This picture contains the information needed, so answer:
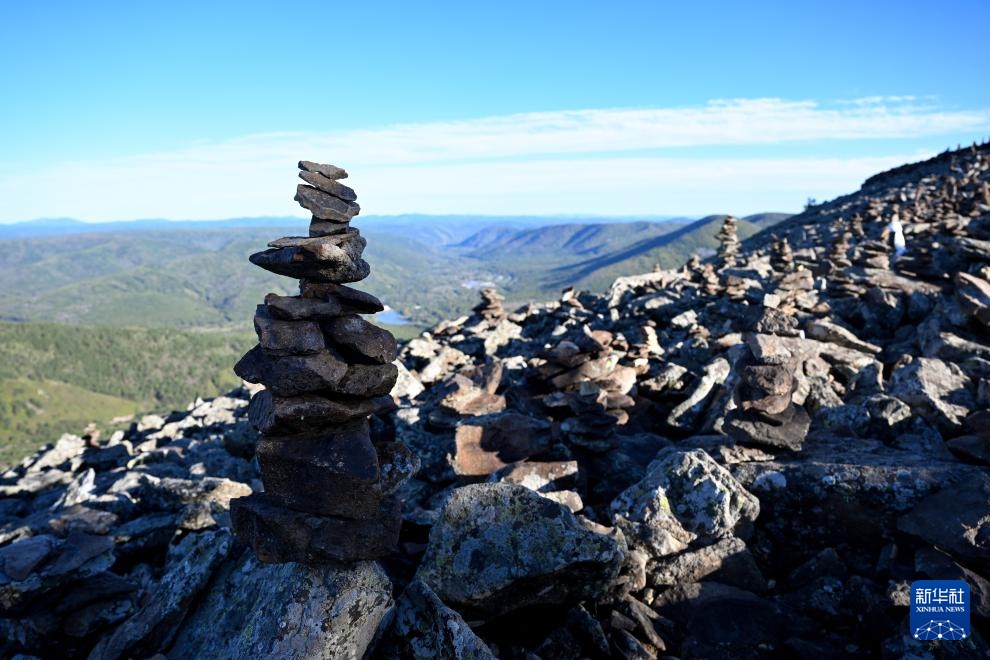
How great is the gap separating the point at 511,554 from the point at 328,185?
21.2 ft

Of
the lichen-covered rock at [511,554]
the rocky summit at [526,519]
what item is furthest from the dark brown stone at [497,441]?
the lichen-covered rock at [511,554]

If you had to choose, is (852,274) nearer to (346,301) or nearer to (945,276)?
(945,276)

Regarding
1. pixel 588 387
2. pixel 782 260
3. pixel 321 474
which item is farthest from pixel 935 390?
pixel 782 260

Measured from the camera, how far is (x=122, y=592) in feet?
35.3

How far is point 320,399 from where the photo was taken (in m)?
8.72

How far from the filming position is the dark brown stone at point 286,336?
8.25 meters

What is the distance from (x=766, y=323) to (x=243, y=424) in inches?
837

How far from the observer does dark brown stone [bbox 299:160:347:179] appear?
838cm

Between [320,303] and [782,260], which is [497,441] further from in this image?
[782,260]

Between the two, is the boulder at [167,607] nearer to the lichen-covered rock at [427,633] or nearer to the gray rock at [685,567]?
the lichen-covered rock at [427,633]

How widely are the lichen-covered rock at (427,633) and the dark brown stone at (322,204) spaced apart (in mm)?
5595

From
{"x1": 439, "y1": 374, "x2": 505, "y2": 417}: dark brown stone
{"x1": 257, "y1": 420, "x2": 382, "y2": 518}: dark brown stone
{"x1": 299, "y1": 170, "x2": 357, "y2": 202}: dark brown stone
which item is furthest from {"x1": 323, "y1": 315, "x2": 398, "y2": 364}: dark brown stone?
{"x1": 439, "y1": 374, "x2": 505, "y2": 417}: dark brown stone

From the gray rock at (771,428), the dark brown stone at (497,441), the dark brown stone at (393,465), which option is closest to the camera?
the dark brown stone at (393,465)

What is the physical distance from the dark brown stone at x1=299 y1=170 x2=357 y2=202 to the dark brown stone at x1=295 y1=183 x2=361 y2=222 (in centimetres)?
6
